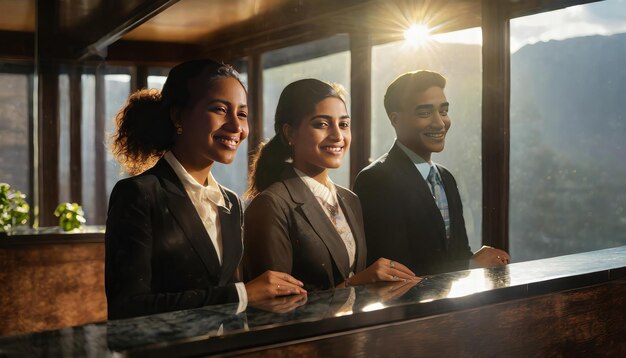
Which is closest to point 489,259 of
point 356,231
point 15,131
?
point 356,231

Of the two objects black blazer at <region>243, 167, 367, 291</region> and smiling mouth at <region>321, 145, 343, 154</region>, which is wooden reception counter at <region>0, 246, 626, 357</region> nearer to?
A: black blazer at <region>243, 167, 367, 291</region>

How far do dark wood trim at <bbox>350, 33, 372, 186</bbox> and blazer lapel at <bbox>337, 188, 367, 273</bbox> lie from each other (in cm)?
28

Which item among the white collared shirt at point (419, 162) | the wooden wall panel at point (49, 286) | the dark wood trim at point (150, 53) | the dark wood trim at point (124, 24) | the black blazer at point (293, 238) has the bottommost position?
the wooden wall panel at point (49, 286)

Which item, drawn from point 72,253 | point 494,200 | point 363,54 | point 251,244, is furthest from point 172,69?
point 72,253

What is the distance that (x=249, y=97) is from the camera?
1979mm

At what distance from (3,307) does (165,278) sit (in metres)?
2.48

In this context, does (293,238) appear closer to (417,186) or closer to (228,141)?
(228,141)

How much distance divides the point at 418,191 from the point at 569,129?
2.82 feet

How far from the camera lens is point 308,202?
1.95 meters

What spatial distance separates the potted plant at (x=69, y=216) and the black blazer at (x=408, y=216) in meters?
1.69

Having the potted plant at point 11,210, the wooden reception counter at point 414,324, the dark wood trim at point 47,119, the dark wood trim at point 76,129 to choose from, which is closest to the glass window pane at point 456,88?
the wooden reception counter at point 414,324

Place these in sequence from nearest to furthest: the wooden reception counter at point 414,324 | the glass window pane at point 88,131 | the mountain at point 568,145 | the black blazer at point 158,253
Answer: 1. the wooden reception counter at point 414,324
2. the black blazer at point 158,253
3. the glass window pane at point 88,131
4. the mountain at point 568,145

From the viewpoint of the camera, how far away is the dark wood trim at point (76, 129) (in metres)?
2.49

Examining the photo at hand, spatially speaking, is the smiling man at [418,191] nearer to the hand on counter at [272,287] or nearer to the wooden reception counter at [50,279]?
the hand on counter at [272,287]
